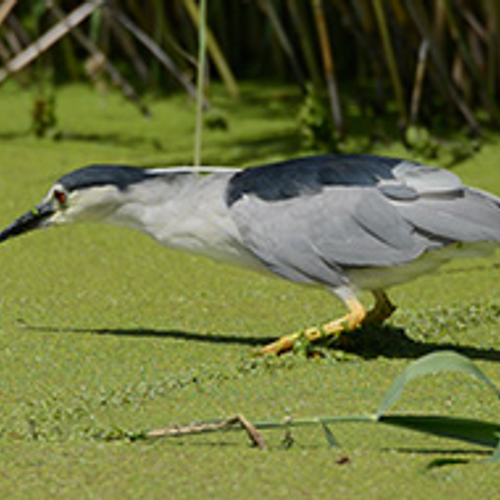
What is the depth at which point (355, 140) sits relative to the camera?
15.2 ft

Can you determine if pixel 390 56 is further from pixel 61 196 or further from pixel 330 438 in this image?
pixel 330 438

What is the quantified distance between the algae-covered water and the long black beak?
24cm

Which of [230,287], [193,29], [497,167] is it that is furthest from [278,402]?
[193,29]

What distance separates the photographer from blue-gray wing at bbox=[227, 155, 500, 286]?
263cm

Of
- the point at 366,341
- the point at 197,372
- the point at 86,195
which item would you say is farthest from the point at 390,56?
the point at 197,372

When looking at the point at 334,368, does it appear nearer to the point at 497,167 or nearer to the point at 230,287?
the point at 230,287

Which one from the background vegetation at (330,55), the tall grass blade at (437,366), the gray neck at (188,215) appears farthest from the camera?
the background vegetation at (330,55)

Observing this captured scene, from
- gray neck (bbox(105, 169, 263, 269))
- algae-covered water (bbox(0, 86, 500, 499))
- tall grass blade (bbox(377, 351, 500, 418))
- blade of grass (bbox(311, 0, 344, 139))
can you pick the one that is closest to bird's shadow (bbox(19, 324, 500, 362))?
algae-covered water (bbox(0, 86, 500, 499))

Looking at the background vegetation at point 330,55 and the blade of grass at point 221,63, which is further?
the blade of grass at point 221,63

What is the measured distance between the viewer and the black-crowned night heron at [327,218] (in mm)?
2643

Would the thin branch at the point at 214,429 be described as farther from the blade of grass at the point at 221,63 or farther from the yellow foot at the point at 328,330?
the blade of grass at the point at 221,63

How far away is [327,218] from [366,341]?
14.8 inches

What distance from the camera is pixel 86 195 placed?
2.87m

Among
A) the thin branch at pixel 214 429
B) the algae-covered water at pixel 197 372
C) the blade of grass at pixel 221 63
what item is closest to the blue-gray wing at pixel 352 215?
the algae-covered water at pixel 197 372
